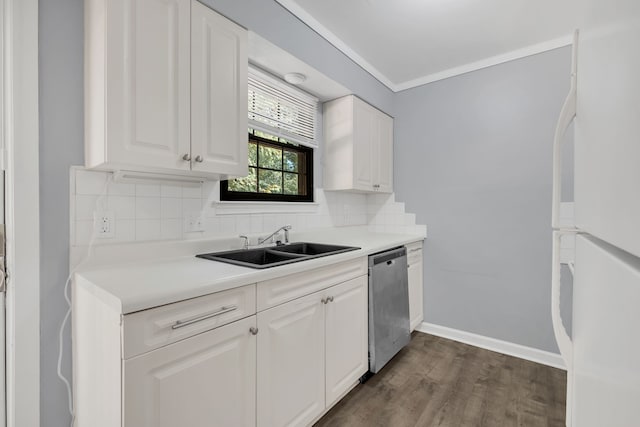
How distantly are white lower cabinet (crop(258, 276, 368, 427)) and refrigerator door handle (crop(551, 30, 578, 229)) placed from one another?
3.63 feet

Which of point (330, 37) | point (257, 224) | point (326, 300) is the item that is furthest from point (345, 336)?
point (330, 37)

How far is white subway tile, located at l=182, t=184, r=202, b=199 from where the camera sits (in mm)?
1721

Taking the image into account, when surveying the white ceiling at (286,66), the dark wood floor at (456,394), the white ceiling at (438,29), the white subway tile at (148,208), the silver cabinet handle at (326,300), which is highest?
the white ceiling at (438,29)

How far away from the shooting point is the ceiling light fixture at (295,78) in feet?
7.20

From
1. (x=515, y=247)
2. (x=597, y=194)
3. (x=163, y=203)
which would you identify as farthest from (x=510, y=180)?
(x=163, y=203)

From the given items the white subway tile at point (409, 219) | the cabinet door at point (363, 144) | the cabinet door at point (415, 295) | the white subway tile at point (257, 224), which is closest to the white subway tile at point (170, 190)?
the white subway tile at point (257, 224)

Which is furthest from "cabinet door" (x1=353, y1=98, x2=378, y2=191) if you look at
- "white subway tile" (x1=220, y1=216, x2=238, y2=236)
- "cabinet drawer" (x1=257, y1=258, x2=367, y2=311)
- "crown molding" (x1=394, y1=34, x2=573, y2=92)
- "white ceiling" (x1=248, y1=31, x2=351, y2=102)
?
"white subway tile" (x1=220, y1=216, x2=238, y2=236)

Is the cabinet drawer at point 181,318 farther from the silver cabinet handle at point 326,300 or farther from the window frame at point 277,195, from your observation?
the window frame at point 277,195

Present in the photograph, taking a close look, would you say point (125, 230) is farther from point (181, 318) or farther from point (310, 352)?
point (310, 352)

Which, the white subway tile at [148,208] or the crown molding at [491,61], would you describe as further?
the crown molding at [491,61]

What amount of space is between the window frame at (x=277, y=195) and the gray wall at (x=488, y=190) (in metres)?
1.08

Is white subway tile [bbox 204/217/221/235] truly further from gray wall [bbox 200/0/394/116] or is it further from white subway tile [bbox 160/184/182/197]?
gray wall [bbox 200/0/394/116]

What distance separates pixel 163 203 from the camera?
1617 mm

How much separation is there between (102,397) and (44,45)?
1395 mm
